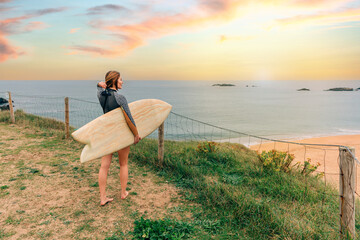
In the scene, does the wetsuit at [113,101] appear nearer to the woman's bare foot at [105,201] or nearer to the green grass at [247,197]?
the woman's bare foot at [105,201]

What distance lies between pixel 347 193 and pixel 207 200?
1.93m

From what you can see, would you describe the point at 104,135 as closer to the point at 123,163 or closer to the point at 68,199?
the point at 123,163

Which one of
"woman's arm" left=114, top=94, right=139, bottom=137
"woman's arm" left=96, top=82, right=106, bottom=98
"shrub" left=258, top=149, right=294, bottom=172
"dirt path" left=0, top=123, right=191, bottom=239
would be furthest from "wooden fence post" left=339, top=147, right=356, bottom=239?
"woman's arm" left=96, top=82, right=106, bottom=98

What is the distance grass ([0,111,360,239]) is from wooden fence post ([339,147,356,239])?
23 centimetres

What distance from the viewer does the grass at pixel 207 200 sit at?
290 cm

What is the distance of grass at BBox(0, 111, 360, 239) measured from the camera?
290 cm

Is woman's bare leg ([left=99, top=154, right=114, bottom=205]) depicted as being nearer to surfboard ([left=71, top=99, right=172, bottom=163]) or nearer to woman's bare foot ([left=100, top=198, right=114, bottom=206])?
woman's bare foot ([left=100, top=198, right=114, bottom=206])

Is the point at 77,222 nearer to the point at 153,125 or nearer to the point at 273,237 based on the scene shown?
the point at 153,125

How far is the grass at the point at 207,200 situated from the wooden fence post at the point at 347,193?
0.23 m

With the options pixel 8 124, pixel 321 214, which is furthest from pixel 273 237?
pixel 8 124

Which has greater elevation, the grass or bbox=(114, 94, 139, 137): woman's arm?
bbox=(114, 94, 139, 137): woman's arm

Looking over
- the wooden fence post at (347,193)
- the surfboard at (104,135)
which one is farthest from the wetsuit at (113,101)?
the wooden fence post at (347,193)

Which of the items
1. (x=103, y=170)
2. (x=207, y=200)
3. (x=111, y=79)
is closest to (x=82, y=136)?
(x=103, y=170)

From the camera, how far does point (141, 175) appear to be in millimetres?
4906
